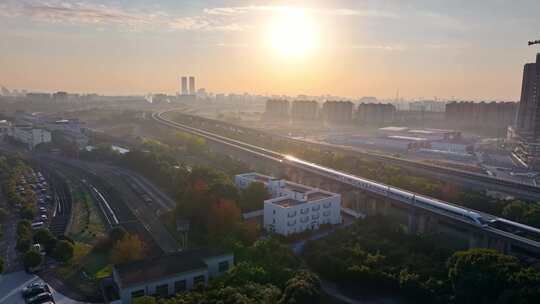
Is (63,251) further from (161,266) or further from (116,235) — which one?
(161,266)

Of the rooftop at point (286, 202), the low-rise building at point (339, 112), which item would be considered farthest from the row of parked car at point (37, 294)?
the low-rise building at point (339, 112)

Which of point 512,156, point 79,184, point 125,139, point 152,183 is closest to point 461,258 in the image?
point 152,183

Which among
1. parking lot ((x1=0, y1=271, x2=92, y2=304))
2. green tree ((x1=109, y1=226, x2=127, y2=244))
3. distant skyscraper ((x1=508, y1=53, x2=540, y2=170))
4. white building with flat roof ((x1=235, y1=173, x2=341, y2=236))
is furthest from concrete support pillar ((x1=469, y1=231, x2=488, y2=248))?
distant skyscraper ((x1=508, y1=53, x2=540, y2=170))

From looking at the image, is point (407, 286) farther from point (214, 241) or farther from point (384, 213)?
point (384, 213)

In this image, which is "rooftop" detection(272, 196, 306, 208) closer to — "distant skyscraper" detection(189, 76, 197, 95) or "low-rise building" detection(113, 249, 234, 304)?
"low-rise building" detection(113, 249, 234, 304)

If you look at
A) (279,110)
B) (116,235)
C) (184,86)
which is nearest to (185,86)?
(184,86)
